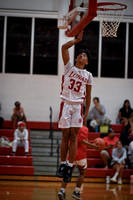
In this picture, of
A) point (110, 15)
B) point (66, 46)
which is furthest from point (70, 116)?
point (110, 15)

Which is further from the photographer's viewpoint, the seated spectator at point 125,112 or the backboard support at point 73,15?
the seated spectator at point 125,112

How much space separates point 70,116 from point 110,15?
2.37 meters

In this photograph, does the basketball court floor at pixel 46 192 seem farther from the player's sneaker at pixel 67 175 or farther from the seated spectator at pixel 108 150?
the player's sneaker at pixel 67 175

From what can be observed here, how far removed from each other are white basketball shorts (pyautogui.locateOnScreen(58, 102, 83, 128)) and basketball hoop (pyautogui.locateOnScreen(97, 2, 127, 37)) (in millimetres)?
1930

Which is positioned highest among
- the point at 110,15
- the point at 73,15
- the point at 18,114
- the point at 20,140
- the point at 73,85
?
the point at 110,15

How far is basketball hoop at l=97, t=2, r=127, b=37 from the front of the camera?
6352mm

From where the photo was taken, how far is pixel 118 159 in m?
10.4

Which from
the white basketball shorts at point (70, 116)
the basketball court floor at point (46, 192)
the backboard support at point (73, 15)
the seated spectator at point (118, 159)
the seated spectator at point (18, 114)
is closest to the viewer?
the backboard support at point (73, 15)

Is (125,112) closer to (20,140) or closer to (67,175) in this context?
(20,140)

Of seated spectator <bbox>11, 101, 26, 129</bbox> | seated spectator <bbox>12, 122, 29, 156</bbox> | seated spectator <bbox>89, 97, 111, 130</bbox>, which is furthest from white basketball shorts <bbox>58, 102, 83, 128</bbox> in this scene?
seated spectator <bbox>89, 97, 111, 130</bbox>

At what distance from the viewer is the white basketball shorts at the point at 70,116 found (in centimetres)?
545

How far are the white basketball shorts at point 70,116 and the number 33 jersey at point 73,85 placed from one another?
10 centimetres

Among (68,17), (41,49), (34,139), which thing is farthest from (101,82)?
(68,17)

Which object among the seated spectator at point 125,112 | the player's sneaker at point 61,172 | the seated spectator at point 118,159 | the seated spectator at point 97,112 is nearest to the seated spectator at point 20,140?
the seated spectator at point 118,159
